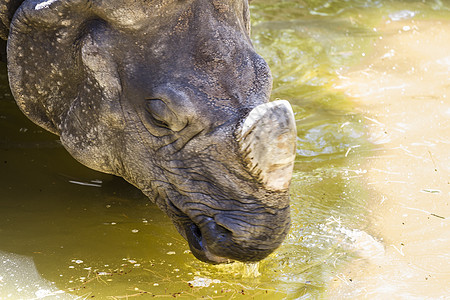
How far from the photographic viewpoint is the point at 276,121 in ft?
10.5

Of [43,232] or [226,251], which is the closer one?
[226,251]

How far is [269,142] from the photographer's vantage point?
3191 mm

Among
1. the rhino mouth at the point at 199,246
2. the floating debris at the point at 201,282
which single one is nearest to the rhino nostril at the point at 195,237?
the rhino mouth at the point at 199,246

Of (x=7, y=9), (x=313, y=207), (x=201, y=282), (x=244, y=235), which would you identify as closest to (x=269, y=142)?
Answer: (x=244, y=235)

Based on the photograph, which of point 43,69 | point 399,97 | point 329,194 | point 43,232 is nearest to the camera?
point 43,69

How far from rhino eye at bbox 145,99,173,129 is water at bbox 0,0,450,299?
774mm

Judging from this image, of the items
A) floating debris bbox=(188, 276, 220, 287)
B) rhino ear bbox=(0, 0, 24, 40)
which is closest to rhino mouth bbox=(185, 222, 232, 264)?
floating debris bbox=(188, 276, 220, 287)

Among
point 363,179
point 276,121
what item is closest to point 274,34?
point 363,179

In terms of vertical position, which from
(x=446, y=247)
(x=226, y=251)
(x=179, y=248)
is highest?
(x=226, y=251)

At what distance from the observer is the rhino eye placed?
11.5 ft

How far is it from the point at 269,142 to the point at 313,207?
129cm

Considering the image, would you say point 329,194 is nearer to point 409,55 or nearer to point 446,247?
point 446,247

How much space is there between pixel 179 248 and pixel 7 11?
1.53 m

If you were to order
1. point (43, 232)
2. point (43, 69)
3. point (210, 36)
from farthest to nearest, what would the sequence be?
point (43, 232)
point (43, 69)
point (210, 36)
